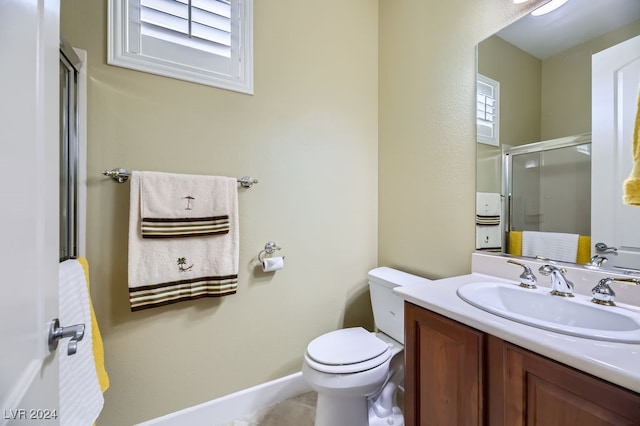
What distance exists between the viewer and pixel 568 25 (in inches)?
42.7

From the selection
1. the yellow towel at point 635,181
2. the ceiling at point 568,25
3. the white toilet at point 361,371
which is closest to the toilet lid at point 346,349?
the white toilet at point 361,371

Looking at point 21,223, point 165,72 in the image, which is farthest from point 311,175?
point 21,223

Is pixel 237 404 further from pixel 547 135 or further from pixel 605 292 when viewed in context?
pixel 547 135

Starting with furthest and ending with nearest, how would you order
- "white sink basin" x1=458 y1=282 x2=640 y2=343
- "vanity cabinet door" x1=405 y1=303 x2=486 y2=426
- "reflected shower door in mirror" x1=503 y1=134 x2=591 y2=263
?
"reflected shower door in mirror" x1=503 y1=134 x2=591 y2=263 → "vanity cabinet door" x1=405 y1=303 x2=486 y2=426 → "white sink basin" x1=458 y1=282 x2=640 y2=343

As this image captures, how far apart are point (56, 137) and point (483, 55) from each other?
1.67 m

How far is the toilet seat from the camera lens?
3.89 feet

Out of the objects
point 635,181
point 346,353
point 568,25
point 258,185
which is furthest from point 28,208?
point 568,25

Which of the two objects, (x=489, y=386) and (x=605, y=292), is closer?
(x=489, y=386)

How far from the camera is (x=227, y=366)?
4.81 ft

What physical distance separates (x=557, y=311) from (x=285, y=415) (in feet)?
4.64

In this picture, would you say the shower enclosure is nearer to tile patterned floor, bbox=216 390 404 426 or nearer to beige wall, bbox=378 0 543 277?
beige wall, bbox=378 0 543 277

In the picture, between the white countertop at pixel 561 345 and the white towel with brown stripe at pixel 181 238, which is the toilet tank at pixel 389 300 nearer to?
the white countertop at pixel 561 345

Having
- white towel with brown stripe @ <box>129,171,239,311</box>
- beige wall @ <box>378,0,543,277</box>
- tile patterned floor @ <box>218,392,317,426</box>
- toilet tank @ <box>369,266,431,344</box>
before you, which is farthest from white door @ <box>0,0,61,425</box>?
beige wall @ <box>378,0,543,277</box>

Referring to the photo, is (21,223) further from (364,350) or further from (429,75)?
(429,75)
